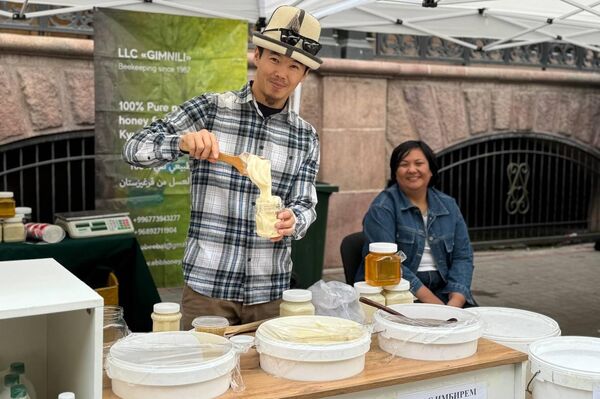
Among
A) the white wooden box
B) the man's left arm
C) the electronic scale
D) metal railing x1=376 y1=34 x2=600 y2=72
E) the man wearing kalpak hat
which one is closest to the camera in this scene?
the white wooden box

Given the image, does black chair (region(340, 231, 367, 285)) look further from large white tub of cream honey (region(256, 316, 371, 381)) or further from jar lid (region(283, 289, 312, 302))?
large white tub of cream honey (region(256, 316, 371, 381))

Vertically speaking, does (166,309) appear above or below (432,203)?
below

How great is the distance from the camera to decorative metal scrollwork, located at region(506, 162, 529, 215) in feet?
29.9

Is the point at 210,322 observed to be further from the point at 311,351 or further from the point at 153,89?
the point at 153,89

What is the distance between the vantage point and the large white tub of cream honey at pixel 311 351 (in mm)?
1778

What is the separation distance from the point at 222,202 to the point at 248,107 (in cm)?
38

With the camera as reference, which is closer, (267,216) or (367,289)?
(267,216)

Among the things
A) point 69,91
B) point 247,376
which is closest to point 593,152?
point 69,91

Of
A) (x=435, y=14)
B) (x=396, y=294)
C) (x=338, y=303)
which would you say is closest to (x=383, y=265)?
(x=396, y=294)

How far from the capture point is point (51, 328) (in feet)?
6.20

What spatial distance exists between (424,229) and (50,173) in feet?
13.3

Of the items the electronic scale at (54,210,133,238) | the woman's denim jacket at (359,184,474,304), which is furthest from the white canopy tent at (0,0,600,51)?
the woman's denim jacket at (359,184,474,304)

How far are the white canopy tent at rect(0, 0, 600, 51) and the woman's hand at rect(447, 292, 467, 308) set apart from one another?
6.88ft

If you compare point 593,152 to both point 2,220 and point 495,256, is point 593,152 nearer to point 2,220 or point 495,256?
point 495,256
